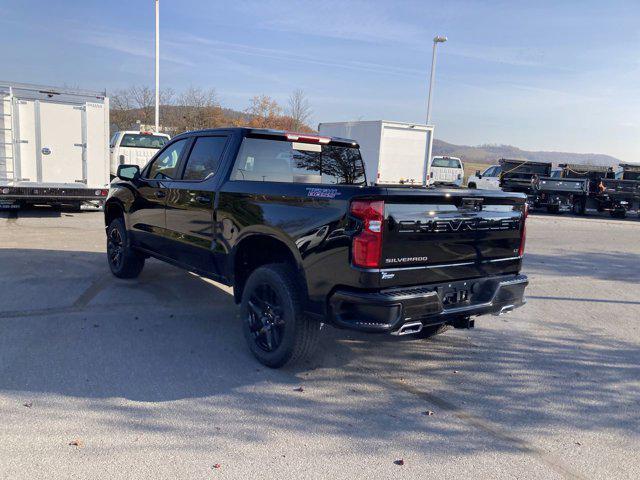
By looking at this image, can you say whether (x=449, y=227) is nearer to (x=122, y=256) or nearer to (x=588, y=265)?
(x=122, y=256)

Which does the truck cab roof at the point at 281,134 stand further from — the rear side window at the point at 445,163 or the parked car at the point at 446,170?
the rear side window at the point at 445,163

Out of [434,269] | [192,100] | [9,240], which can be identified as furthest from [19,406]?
[192,100]

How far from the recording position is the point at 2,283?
675 centimetres

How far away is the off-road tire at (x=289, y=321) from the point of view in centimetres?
421

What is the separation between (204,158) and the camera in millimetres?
5480

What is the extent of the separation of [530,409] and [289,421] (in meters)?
1.77

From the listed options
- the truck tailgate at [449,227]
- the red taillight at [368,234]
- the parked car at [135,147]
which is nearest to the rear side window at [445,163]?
the parked car at [135,147]

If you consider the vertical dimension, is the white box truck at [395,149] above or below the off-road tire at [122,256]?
above

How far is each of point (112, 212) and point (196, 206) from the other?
2.60 m

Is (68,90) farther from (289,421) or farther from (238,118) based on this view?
(238,118)

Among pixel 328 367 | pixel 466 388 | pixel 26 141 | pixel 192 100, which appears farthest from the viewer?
pixel 192 100

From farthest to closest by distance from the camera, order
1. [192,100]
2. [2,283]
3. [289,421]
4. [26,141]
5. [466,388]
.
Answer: [192,100] → [26,141] → [2,283] → [466,388] → [289,421]

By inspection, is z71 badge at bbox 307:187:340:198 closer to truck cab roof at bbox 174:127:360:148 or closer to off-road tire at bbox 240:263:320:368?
off-road tire at bbox 240:263:320:368

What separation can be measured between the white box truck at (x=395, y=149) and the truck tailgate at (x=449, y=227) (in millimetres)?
15312
